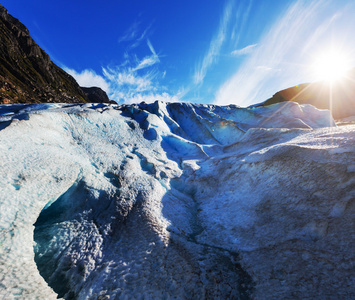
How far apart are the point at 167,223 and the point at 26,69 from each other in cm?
8959

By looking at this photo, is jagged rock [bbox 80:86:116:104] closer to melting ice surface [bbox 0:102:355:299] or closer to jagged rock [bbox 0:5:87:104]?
jagged rock [bbox 0:5:87:104]

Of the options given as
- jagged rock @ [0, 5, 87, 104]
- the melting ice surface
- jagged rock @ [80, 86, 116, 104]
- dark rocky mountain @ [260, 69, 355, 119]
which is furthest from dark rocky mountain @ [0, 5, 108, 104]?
dark rocky mountain @ [260, 69, 355, 119]

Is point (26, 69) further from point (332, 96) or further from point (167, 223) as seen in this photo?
point (332, 96)

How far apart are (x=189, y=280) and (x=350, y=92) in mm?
78203

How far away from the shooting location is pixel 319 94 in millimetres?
60438

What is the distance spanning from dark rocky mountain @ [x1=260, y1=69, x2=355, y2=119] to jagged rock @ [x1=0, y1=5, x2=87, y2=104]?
258 feet

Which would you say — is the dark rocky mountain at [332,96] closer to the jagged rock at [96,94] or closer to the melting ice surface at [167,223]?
the melting ice surface at [167,223]

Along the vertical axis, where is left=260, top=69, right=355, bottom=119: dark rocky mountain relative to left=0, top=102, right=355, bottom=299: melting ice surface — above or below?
above

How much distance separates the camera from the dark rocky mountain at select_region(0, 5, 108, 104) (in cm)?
5304

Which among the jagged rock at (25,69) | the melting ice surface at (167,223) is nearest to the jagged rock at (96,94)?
the jagged rock at (25,69)

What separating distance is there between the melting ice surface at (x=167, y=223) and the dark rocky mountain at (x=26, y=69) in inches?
2179

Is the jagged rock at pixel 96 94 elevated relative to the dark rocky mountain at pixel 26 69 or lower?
elevated

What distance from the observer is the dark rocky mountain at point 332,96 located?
49766 millimetres

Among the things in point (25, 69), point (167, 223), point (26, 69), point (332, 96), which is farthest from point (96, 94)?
point (167, 223)
